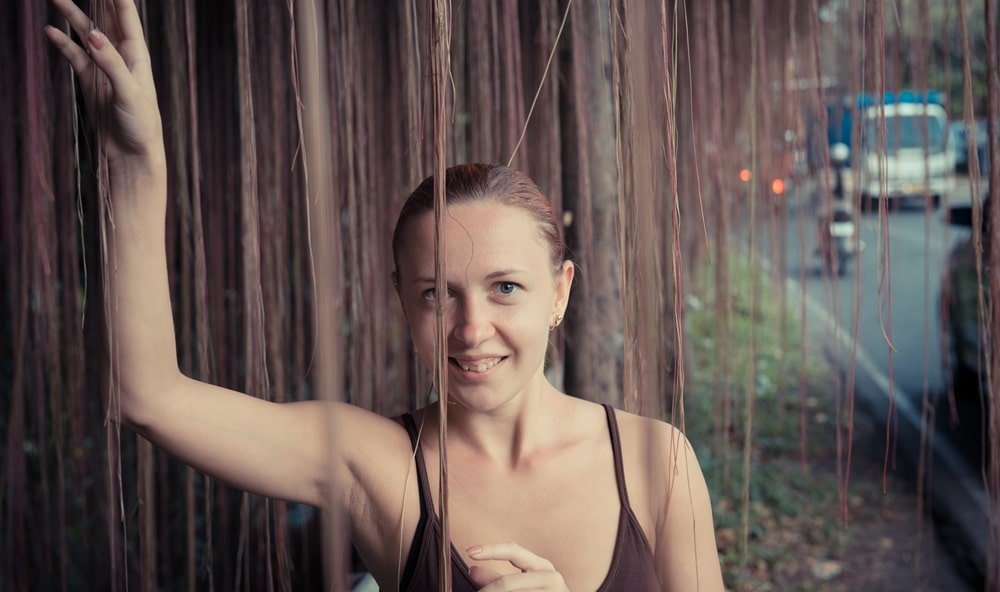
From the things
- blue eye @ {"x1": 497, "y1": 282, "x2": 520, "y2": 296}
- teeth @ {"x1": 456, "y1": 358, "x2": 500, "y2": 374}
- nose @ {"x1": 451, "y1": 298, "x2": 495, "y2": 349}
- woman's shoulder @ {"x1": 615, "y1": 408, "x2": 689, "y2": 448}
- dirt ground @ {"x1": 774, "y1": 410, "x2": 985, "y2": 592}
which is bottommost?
dirt ground @ {"x1": 774, "y1": 410, "x2": 985, "y2": 592}

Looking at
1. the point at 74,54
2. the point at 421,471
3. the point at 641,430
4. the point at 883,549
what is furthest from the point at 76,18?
the point at 883,549

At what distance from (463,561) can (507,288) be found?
30 cm

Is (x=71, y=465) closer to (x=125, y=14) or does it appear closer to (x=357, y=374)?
(x=357, y=374)

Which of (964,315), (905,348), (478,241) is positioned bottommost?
(905,348)

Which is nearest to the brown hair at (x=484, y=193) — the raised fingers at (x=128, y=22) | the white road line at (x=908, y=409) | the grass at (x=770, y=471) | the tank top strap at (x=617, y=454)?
the tank top strap at (x=617, y=454)

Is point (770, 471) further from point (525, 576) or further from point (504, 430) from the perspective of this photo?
point (525, 576)

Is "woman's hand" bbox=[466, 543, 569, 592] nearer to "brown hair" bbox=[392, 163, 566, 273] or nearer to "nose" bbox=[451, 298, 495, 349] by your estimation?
"nose" bbox=[451, 298, 495, 349]

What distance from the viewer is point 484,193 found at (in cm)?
111

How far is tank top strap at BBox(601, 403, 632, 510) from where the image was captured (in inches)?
46.2

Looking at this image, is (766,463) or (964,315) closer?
(964,315)

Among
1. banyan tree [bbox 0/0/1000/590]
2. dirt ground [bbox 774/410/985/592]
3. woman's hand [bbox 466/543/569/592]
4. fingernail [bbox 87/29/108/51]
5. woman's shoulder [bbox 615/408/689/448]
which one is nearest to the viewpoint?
fingernail [bbox 87/29/108/51]

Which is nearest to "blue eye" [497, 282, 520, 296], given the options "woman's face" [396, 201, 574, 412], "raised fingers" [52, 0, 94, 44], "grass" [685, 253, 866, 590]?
"woman's face" [396, 201, 574, 412]

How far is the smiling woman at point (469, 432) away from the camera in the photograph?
0.95m

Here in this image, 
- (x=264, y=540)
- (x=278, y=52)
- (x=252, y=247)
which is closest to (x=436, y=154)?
(x=252, y=247)
